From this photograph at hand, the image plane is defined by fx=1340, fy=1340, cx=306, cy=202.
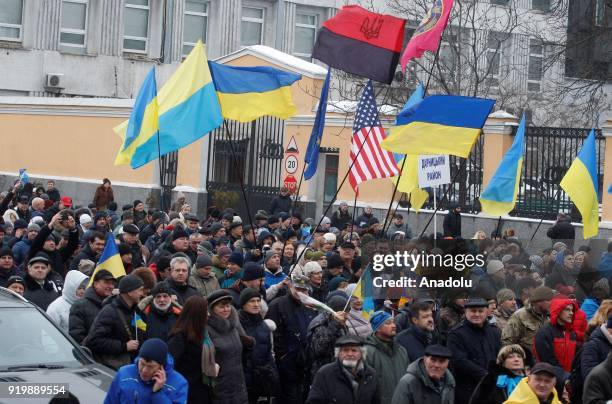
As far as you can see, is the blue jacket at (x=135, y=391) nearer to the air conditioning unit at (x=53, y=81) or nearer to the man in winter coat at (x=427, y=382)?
the man in winter coat at (x=427, y=382)

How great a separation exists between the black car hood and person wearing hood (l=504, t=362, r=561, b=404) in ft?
8.78

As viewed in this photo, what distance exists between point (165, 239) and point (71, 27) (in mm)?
26488

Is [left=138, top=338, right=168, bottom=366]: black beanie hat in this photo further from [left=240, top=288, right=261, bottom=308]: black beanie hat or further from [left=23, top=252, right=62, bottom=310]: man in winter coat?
[left=23, top=252, right=62, bottom=310]: man in winter coat

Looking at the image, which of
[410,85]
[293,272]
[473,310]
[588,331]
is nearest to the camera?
[473,310]

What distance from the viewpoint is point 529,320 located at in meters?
11.1

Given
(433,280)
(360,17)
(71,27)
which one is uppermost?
(71,27)

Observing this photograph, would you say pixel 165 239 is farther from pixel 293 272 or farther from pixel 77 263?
pixel 293 272

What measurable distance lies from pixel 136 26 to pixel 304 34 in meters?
6.04

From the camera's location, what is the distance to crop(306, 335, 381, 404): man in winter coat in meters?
9.16

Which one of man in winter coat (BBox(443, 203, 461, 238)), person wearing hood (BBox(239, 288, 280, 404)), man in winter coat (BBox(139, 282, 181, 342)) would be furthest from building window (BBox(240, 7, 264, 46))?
man in winter coat (BBox(139, 282, 181, 342))

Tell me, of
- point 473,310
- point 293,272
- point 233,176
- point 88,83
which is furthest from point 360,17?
point 88,83

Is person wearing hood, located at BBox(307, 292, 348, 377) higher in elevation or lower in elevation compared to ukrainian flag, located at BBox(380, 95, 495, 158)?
lower

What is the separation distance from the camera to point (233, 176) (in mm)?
28938

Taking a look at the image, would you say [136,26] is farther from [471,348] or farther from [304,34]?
[471,348]
